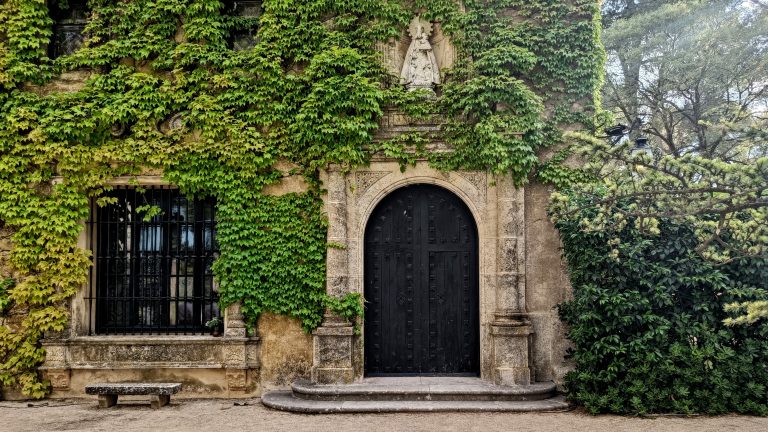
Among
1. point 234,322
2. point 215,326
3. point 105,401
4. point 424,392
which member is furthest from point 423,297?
point 105,401

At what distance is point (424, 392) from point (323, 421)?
51.3 inches

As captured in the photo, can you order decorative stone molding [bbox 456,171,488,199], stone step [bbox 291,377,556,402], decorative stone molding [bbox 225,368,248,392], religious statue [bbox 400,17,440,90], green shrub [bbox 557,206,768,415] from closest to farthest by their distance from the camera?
1. green shrub [bbox 557,206,768,415]
2. stone step [bbox 291,377,556,402]
3. decorative stone molding [bbox 225,368,248,392]
4. decorative stone molding [bbox 456,171,488,199]
5. religious statue [bbox 400,17,440,90]

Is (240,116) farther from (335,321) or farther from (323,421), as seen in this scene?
(323,421)

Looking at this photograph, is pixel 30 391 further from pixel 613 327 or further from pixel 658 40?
pixel 658 40

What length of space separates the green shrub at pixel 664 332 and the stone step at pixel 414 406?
0.48 m

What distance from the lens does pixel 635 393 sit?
6.77m

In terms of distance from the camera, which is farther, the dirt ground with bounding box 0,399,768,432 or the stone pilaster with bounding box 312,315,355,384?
the stone pilaster with bounding box 312,315,355,384

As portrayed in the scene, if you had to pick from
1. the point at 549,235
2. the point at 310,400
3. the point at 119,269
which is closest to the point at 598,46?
the point at 549,235

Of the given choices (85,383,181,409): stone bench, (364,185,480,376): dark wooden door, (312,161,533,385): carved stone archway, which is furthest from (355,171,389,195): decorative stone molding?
(85,383,181,409): stone bench

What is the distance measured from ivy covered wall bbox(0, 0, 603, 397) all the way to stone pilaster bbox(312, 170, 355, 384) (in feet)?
0.55

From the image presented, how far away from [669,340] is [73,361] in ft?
25.4

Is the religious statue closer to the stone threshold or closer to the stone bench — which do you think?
the stone threshold

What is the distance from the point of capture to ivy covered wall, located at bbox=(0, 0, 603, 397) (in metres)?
7.93

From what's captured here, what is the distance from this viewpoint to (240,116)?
8.10m
